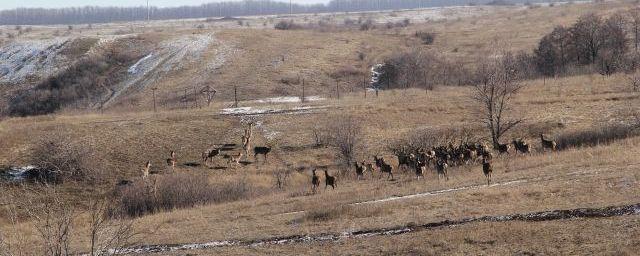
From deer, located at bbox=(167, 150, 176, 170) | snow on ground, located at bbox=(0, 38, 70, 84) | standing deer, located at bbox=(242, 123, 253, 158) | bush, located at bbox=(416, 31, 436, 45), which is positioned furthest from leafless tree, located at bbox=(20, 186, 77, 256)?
bush, located at bbox=(416, 31, 436, 45)

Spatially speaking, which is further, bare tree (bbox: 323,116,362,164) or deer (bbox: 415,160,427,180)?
bare tree (bbox: 323,116,362,164)

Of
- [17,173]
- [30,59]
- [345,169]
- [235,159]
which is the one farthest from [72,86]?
[345,169]

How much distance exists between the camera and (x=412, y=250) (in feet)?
62.4

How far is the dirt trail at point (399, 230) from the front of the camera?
19.9m

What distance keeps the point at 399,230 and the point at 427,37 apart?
8729cm

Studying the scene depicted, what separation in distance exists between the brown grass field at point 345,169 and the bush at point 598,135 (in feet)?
5.90

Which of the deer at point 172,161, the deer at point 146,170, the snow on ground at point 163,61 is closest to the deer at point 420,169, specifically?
the deer at point 146,170

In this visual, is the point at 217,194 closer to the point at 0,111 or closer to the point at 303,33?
the point at 0,111

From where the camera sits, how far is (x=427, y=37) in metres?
106

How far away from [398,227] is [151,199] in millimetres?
17567

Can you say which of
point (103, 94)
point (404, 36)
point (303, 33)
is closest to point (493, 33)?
point (404, 36)

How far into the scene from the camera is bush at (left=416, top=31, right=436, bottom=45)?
342 feet

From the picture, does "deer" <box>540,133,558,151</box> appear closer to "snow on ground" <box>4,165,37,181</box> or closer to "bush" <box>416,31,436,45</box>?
"snow on ground" <box>4,165,37,181</box>

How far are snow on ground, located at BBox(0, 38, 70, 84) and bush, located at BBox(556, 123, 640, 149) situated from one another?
65.1 m
